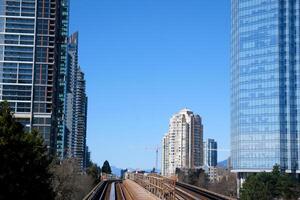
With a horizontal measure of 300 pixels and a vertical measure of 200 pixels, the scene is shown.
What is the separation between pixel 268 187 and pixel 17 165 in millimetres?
61257

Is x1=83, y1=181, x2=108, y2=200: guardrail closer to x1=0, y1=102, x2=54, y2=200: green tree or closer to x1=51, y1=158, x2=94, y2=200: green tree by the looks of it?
x1=51, y1=158, x2=94, y2=200: green tree

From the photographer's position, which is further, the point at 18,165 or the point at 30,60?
the point at 30,60

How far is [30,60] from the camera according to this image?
183m

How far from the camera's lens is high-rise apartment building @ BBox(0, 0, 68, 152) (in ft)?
585

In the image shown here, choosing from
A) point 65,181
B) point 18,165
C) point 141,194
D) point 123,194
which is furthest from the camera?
point 123,194

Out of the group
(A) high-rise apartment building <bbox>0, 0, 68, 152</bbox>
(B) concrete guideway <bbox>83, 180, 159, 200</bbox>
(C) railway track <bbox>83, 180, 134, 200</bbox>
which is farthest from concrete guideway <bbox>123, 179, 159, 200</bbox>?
(A) high-rise apartment building <bbox>0, 0, 68, 152</bbox>

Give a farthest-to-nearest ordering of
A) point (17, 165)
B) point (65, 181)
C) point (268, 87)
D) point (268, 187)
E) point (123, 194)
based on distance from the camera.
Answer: point (268, 87) < point (268, 187) < point (123, 194) < point (65, 181) < point (17, 165)

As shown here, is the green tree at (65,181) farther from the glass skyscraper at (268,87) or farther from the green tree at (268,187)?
the glass skyscraper at (268,87)

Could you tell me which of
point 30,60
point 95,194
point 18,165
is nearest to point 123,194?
point 95,194

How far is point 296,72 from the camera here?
169 metres

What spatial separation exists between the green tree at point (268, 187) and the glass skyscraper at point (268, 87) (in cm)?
6515

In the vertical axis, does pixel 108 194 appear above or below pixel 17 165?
below

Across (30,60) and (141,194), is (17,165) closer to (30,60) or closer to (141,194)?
(141,194)

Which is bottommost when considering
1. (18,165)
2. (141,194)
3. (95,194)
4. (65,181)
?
(95,194)
